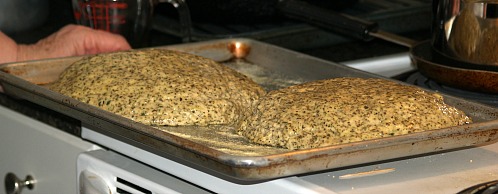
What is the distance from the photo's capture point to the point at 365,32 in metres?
1.45

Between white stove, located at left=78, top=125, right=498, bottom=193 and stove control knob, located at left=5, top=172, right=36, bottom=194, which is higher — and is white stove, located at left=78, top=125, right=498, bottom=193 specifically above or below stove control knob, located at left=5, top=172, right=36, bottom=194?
above

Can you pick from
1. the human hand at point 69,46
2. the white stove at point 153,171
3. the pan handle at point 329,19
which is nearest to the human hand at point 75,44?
the human hand at point 69,46

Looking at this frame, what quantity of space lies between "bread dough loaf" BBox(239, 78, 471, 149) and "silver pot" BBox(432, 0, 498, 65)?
0.48 feet

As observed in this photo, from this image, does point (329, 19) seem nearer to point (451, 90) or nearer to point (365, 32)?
point (365, 32)

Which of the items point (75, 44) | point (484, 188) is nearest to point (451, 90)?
point (484, 188)

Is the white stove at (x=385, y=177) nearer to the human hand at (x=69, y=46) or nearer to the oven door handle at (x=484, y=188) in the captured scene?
the oven door handle at (x=484, y=188)

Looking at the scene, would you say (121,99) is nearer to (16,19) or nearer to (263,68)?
(263,68)

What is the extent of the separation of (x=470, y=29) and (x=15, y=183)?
25.8 inches

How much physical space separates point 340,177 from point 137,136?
21cm

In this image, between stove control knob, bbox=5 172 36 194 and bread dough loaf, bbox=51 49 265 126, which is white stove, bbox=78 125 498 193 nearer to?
bread dough loaf, bbox=51 49 265 126

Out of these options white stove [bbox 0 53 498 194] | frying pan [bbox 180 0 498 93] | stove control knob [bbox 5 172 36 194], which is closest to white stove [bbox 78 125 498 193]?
white stove [bbox 0 53 498 194]

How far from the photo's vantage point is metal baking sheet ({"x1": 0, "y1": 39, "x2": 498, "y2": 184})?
0.92 meters

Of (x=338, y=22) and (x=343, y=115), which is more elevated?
(x=338, y=22)

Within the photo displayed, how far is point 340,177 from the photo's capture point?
3.27 ft
